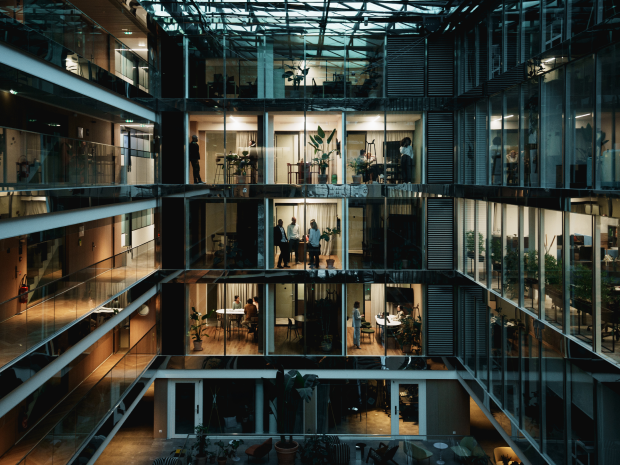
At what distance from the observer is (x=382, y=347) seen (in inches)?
661

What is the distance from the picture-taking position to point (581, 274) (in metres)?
9.35

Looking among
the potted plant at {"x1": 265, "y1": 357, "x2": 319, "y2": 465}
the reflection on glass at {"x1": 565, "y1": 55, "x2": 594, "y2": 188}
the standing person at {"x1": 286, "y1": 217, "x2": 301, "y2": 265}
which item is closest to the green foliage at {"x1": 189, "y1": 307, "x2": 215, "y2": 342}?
the potted plant at {"x1": 265, "y1": 357, "x2": 319, "y2": 465}

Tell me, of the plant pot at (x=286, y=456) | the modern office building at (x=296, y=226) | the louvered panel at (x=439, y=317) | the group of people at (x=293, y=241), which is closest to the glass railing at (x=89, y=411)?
the modern office building at (x=296, y=226)

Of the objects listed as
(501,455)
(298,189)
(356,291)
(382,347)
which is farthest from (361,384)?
(298,189)

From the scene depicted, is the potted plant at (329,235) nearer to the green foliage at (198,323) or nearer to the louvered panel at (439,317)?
the louvered panel at (439,317)

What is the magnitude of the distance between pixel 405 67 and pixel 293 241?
6.25m

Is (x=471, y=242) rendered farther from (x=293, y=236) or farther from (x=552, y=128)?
(x=552, y=128)

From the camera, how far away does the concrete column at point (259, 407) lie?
17.1m

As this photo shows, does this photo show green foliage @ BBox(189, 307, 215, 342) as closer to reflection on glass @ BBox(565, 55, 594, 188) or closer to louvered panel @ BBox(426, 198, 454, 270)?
louvered panel @ BBox(426, 198, 454, 270)

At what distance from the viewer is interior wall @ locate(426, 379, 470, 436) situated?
16719 mm

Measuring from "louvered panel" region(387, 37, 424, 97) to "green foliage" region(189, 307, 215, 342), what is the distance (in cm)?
881

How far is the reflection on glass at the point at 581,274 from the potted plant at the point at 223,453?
9.92 meters

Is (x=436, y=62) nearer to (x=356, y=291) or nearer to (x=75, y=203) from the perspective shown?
(x=356, y=291)

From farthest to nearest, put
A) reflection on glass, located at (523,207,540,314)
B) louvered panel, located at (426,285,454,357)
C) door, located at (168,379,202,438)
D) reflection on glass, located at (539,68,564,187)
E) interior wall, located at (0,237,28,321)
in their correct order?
door, located at (168,379,202,438) < louvered panel, located at (426,285,454,357) < interior wall, located at (0,237,28,321) < reflection on glass, located at (523,207,540,314) < reflection on glass, located at (539,68,564,187)
